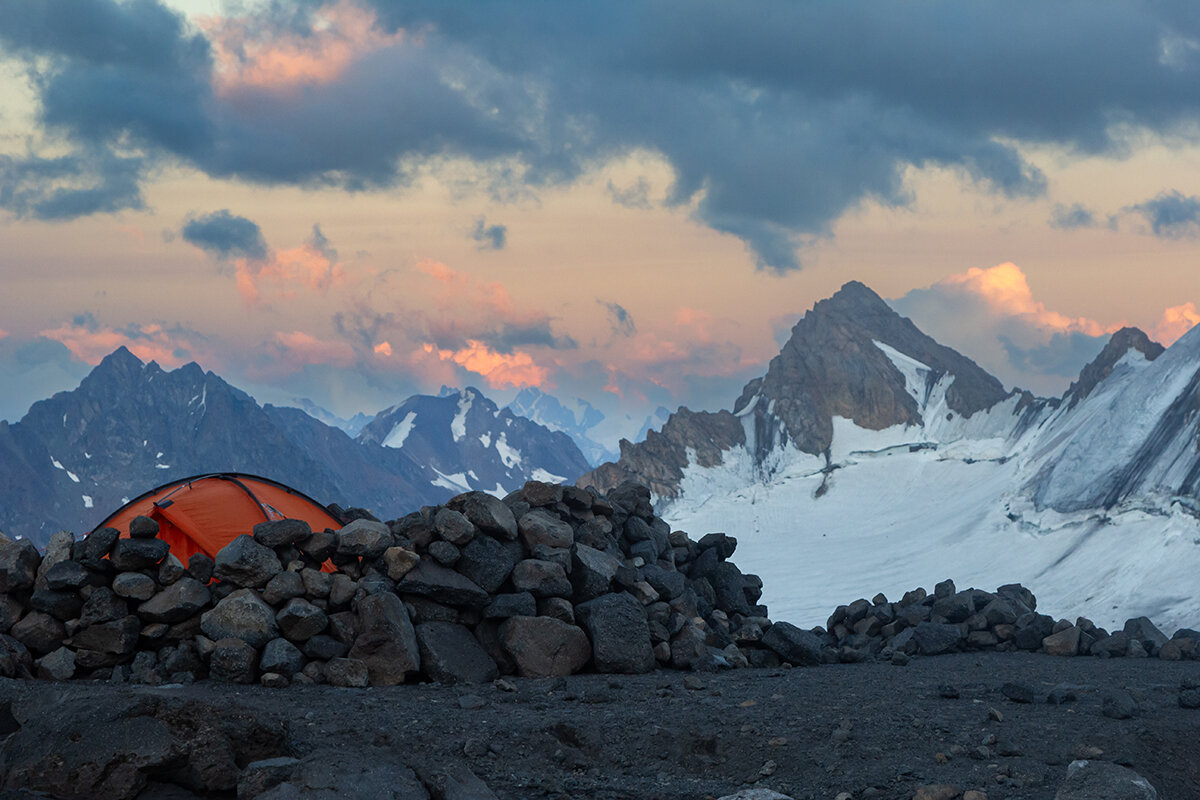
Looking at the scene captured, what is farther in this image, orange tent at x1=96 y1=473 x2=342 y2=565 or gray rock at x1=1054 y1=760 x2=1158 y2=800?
orange tent at x1=96 y1=473 x2=342 y2=565

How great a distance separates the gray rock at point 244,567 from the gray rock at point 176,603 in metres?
0.41

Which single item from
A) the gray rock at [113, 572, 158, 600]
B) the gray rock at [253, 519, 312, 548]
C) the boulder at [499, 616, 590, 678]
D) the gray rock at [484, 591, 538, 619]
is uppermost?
the gray rock at [253, 519, 312, 548]

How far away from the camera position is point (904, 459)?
152 metres

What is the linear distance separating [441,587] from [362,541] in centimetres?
159

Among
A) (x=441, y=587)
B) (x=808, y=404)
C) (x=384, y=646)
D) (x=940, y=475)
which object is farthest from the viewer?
(x=808, y=404)

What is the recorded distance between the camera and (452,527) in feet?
53.3

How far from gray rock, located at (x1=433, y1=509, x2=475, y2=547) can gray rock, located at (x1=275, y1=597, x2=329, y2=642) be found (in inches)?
100

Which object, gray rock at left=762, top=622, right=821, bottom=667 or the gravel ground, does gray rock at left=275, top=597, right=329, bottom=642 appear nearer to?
the gravel ground

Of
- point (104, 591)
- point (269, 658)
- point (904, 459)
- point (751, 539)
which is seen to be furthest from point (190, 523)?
point (904, 459)

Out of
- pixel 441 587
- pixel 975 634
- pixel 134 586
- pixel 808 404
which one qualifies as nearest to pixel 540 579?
pixel 441 587

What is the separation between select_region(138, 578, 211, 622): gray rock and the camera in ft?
47.0

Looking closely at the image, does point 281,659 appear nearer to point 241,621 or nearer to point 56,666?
point 241,621

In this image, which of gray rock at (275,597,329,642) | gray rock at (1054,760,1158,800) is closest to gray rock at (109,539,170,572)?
gray rock at (275,597,329,642)

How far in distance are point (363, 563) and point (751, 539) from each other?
112 meters
